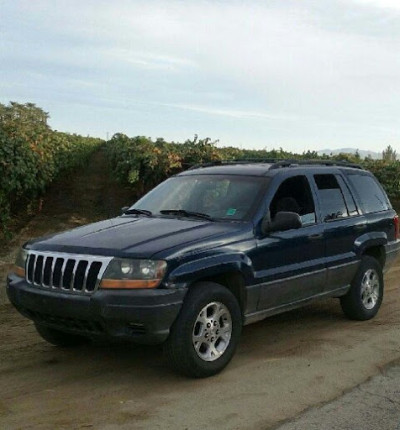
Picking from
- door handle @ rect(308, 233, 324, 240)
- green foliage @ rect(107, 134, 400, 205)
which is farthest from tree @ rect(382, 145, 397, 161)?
door handle @ rect(308, 233, 324, 240)

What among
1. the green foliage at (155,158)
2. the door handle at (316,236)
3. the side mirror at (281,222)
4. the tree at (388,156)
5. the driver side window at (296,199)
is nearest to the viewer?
the side mirror at (281,222)

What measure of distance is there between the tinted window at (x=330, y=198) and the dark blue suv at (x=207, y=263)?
2cm

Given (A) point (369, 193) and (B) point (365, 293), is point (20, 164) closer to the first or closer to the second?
(A) point (369, 193)

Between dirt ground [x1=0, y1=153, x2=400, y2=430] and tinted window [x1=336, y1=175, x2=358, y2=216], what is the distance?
129cm

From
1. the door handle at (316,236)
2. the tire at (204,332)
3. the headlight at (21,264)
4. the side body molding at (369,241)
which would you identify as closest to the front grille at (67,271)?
the headlight at (21,264)

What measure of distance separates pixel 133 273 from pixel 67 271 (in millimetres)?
565

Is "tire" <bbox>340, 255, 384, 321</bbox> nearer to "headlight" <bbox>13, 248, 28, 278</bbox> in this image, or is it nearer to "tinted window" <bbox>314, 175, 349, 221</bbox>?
"tinted window" <bbox>314, 175, 349, 221</bbox>

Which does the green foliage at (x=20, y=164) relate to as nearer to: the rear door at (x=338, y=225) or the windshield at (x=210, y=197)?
the windshield at (x=210, y=197)

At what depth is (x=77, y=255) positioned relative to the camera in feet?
16.0

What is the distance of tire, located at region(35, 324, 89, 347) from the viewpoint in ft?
18.7

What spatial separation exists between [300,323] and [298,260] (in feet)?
4.23

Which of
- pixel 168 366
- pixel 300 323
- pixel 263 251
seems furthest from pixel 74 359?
pixel 300 323

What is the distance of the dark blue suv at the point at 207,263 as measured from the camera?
15.5 feet

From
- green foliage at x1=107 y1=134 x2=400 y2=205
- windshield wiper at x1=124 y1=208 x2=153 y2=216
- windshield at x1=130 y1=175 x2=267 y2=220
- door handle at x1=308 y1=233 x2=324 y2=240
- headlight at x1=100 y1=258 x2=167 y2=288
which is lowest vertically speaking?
headlight at x1=100 y1=258 x2=167 y2=288
